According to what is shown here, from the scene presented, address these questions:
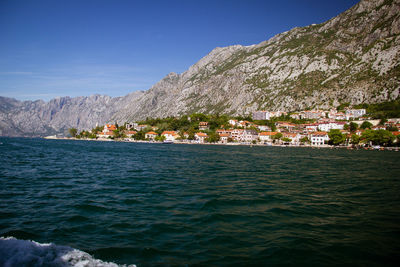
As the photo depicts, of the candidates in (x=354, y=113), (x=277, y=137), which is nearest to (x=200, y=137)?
(x=277, y=137)

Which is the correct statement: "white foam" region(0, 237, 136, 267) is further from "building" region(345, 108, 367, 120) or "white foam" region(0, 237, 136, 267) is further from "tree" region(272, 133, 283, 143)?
"building" region(345, 108, 367, 120)

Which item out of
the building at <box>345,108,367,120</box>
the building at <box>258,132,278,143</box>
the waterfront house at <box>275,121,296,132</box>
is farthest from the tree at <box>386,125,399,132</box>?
the waterfront house at <box>275,121,296,132</box>

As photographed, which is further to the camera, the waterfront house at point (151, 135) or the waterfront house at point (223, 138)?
the waterfront house at point (151, 135)

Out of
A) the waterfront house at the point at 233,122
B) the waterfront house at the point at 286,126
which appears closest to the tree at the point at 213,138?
the waterfront house at the point at 233,122

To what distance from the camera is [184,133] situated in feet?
509

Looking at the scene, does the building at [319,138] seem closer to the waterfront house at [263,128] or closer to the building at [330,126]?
the building at [330,126]

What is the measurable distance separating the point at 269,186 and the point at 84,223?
12930 mm

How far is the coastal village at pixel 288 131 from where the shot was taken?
110 metres

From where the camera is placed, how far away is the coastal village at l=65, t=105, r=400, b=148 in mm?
109812

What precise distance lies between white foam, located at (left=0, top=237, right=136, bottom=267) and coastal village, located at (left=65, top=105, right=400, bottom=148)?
4563 inches

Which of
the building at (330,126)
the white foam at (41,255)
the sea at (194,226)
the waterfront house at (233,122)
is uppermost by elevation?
the waterfront house at (233,122)

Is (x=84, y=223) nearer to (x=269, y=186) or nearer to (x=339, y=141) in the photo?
(x=269, y=186)

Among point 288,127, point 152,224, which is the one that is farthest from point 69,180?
point 288,127

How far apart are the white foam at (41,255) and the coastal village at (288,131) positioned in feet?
380
